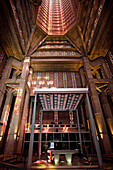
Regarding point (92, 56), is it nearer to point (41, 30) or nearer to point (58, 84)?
point (58, 84)

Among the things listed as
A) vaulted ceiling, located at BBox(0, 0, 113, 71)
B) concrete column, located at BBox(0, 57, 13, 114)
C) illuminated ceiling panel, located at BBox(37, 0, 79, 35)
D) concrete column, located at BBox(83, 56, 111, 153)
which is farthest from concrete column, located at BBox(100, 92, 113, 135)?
concrete column, located at BBox(0, 57, 13, 114)

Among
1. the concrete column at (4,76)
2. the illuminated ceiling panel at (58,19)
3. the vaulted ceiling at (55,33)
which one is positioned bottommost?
the concrete column at (4,76)

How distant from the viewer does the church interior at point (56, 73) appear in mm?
10852

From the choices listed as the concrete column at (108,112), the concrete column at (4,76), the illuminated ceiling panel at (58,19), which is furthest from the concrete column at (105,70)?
the concrete column at (4,76)

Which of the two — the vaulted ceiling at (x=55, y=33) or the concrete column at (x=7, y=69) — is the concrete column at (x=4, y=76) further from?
the vaulted ceiling at (x=55, y=33)

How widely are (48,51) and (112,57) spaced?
10.7 metres

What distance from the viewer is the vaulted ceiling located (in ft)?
39.7

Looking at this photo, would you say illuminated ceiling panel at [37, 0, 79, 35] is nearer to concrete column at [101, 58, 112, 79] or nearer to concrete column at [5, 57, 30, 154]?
concrete column at [101, 58, 112, 79]

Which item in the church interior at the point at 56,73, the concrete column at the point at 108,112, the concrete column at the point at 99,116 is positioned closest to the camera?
the concrete column at the point at 99,116

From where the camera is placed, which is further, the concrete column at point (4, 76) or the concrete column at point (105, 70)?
the concrete column at point (105, 70)

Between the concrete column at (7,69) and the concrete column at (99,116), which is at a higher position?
the concrete column at (7,69)

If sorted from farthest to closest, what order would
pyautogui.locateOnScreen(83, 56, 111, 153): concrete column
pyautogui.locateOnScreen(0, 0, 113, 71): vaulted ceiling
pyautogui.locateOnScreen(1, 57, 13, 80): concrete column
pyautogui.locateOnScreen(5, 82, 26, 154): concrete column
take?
pyautogui.locateOnScreen(1, 57, 13, 80): concrete column < pyautogui.locateOnScreen(0, 0, 113, 71): vaulted ceiling < pyautogui.locateOnScreen(83, 56, 111, 153): concrete column < pyautogui.locateOnScreen(5, 82, 26, 154): concrete column

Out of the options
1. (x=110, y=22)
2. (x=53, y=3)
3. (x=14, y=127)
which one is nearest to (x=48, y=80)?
(x=14, y=127)

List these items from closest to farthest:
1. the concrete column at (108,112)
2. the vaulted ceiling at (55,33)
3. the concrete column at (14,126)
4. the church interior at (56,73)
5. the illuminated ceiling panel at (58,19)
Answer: the concrete column at (14,126) → the church interior at (56,73) → the vaulted ceiling at (55,33) → the concrete column at (108,112) → the illuminated ceiling panel at (58,19)
